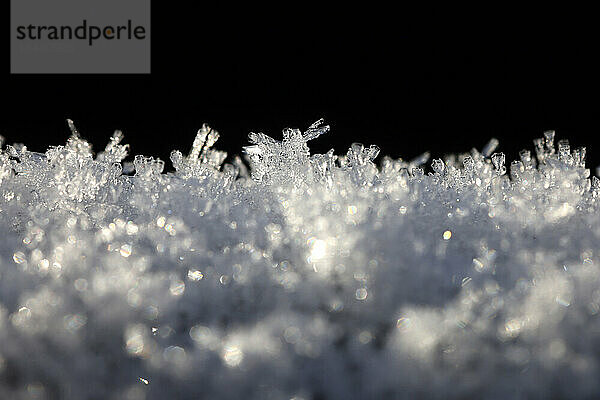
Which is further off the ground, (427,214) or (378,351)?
(427,214)

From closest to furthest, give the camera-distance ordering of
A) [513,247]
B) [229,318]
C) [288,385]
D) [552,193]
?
[288,385] → [229,318] → [513,247] → [552,193]

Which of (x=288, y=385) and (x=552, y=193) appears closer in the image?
(x=288, y=385)

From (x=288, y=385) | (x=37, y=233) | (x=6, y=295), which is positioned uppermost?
(x=37, y=233)

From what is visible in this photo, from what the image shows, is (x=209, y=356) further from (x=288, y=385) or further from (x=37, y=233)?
(x=37, y=233)

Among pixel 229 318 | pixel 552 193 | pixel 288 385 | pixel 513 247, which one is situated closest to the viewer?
pixel 288 385

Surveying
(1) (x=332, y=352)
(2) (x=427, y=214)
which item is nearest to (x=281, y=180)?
(2) (x=427, y=214)

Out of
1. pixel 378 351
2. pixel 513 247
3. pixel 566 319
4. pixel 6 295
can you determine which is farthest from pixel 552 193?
pixel 6 295
